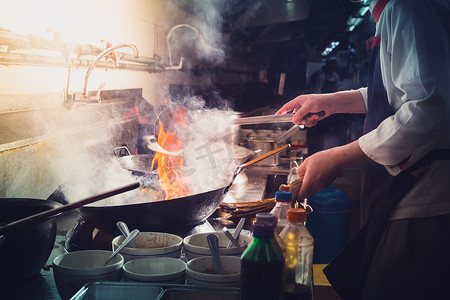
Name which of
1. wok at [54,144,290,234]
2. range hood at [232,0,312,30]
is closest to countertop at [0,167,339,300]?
wok at [54,144,290,234]

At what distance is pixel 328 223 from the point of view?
4.38m

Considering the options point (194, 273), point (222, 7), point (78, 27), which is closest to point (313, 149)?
point (222, 7)

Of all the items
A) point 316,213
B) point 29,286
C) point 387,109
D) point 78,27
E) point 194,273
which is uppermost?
→ point 78,27

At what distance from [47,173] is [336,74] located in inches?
404

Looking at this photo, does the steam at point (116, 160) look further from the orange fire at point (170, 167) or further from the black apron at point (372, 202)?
the black apron at point (372, 202)

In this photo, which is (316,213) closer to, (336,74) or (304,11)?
(304,11)

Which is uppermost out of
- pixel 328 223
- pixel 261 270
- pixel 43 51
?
pixel 43 51

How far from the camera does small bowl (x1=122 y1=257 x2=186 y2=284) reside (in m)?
1.19

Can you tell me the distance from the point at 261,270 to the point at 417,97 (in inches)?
38.7

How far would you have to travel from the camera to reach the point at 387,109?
177 centimetres

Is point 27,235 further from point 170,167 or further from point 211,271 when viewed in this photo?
point 170,167

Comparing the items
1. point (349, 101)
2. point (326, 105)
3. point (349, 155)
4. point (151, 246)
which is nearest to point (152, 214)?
point (151, 246)

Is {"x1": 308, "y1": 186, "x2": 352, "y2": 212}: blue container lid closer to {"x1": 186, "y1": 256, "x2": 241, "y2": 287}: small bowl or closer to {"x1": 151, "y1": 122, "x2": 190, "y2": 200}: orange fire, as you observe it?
{"x1": 151, "y1": 122, "x2": 190, "y2": 200}: orange fire

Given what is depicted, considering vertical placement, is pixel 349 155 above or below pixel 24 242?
above
